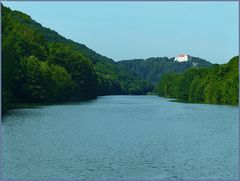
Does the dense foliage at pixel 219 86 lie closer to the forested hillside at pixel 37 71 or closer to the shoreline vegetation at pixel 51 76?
the shoreline vegetation at pixel 51 76

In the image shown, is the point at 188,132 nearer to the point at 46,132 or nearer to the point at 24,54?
the point at 46,132

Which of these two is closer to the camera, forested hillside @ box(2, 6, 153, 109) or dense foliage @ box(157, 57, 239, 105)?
forested hillside @ box(2, 6, 153, 109)

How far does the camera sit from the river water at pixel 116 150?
26609 millimetres

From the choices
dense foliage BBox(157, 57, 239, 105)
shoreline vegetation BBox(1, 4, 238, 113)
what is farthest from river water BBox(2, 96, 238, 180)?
dense foliage BBox(157, 57, 239, 105)

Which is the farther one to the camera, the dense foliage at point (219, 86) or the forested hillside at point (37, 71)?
the dense foliage at point (219, 86)

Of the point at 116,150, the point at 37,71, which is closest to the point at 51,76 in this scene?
the point at 37,71

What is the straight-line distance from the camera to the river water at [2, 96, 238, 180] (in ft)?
87.3

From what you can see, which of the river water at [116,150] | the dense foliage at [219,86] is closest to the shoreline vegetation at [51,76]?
the dense foliage at [219,86]

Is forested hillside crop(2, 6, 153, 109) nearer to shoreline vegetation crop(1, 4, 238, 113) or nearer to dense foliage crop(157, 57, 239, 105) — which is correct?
shoreline vegetation crop(1, 4, 238, 113)

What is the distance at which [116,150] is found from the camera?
111ft

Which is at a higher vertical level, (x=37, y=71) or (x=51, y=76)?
(x=37, y=71)

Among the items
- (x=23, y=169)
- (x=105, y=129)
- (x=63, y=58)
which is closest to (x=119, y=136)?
(x=105, y=129)

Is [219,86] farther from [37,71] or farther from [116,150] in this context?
[116,150]

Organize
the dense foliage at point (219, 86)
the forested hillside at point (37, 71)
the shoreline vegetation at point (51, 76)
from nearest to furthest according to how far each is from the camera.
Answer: the forested hillside at point (37, 71), the shoreline vegetation at point (51, 76), the dense foliage at point (219, 86)
